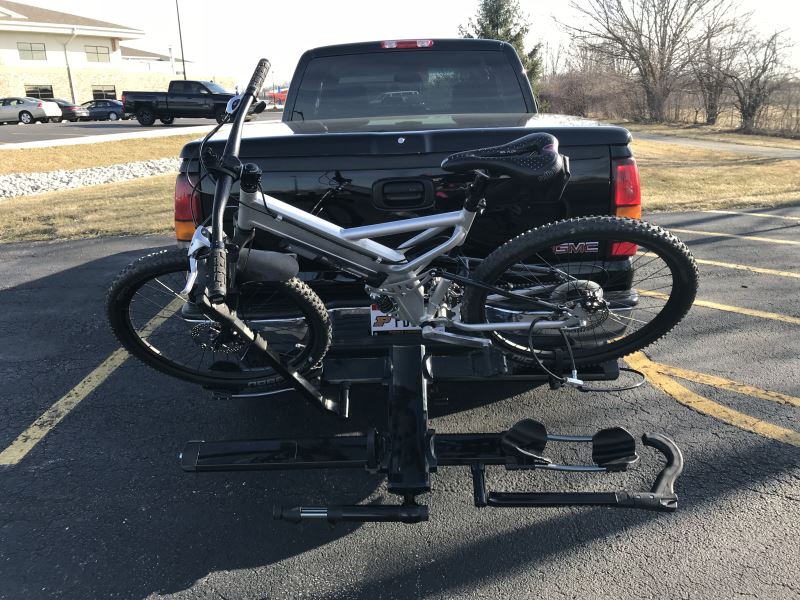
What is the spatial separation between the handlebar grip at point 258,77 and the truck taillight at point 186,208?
1.76ft

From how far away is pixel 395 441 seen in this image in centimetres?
251

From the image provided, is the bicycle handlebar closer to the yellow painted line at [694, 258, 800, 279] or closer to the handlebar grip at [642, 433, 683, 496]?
the handlebar grip at [642, 433, 683, 496]

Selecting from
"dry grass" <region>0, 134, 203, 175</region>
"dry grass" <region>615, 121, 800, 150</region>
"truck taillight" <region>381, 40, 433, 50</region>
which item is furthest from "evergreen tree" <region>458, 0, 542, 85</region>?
"truck taillight" <region>381, 40, 433, 50</region>

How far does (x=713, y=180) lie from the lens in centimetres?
1205

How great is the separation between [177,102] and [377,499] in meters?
31.7

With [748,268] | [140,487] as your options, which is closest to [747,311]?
[748,268]

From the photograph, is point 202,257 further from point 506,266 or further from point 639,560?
point 639,560

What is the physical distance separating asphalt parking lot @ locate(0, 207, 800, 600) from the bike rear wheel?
519 millimetres

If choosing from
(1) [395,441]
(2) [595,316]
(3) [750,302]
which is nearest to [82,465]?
(1) [395,441]

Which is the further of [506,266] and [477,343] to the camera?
[477,343]

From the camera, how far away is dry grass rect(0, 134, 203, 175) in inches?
625

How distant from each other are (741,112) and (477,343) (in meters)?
31.3

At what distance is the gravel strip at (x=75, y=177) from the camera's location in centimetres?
1283

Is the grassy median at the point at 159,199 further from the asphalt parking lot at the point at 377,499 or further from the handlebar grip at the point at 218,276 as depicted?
the handlebar grip at the point at 218,276
